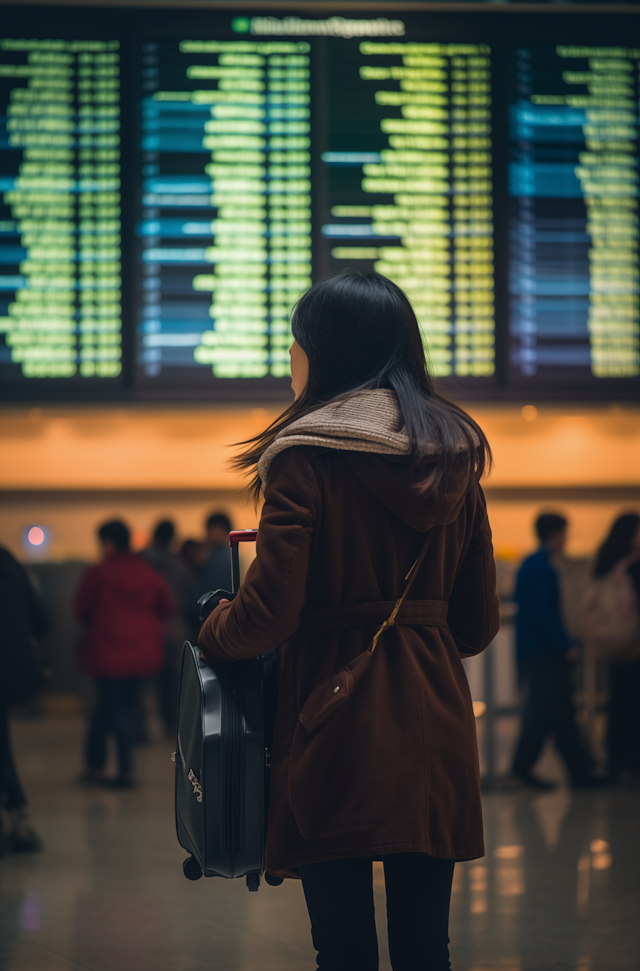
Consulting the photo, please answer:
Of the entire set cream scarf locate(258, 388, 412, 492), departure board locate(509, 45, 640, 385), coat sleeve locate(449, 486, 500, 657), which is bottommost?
coat sleeve locate(449, 486, 500, 657)

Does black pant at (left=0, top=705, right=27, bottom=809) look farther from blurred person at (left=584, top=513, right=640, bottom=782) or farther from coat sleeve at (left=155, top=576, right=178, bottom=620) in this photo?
blurred person at (left=584, top=513, right=640, bottom=782)

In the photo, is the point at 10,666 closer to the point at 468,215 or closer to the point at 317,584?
the point at 317,584

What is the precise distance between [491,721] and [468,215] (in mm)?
2639

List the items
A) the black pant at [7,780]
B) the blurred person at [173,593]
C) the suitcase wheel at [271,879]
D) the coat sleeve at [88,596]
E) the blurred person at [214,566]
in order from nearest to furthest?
the suitcase wheel at [271,879] → the black pant at [7,780] → the coat sleeve at [88,596] → the blurred person at [214,566] → the blurred person at [173,593]

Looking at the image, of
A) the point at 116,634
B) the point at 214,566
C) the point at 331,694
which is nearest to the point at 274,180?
the point at 214,566

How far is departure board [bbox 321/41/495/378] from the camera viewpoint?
5027mm

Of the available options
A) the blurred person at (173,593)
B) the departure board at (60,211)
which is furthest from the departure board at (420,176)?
the blurred person at (173,593)

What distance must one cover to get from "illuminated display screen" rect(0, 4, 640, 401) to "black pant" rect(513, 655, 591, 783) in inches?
58.9

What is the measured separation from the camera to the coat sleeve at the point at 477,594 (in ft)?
5.54

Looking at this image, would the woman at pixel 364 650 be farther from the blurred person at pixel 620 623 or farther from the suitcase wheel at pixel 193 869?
the blurred person at pixel 620 623

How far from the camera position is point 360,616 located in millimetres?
1520

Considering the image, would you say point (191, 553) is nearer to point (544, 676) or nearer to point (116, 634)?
point (116, 634)

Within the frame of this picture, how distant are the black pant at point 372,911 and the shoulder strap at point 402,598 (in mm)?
331

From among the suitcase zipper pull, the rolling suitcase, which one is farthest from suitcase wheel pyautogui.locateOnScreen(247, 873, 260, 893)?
the suitcase zipper pull
